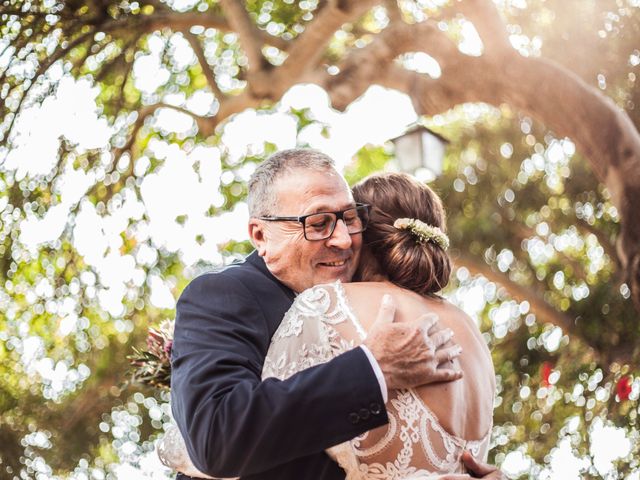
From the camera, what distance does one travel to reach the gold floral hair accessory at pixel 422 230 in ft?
9.37

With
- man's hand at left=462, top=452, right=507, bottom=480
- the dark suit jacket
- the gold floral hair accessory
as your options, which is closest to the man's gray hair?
the gold floral hair accessory

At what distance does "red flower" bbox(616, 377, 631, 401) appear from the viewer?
7008 mm

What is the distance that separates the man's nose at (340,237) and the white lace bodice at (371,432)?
0.37 meters

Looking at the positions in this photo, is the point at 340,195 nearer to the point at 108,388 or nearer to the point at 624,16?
the point at 624,16

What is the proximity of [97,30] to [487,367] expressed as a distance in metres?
5.92

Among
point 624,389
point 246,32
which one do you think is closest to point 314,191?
point 624,389

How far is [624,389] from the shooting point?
7020 millimetres

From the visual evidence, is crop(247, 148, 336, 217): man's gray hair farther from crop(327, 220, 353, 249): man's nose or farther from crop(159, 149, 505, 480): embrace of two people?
crop(327, 220, 353, 249): man's nose

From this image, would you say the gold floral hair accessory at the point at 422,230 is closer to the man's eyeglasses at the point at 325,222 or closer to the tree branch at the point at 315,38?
the man's eyeglasses at the point at 325,222

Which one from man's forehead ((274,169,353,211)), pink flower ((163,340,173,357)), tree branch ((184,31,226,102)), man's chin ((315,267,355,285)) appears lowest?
tree branch ((184,31,226,102))

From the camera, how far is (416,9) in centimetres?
990

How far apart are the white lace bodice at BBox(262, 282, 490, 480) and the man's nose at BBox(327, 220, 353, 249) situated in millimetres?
375

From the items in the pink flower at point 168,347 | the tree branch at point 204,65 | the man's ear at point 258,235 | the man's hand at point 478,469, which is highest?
the man's ear at point 258,235

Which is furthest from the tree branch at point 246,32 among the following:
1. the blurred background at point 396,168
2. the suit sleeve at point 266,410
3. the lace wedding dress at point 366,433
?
the suit sleeve at point 266,410
